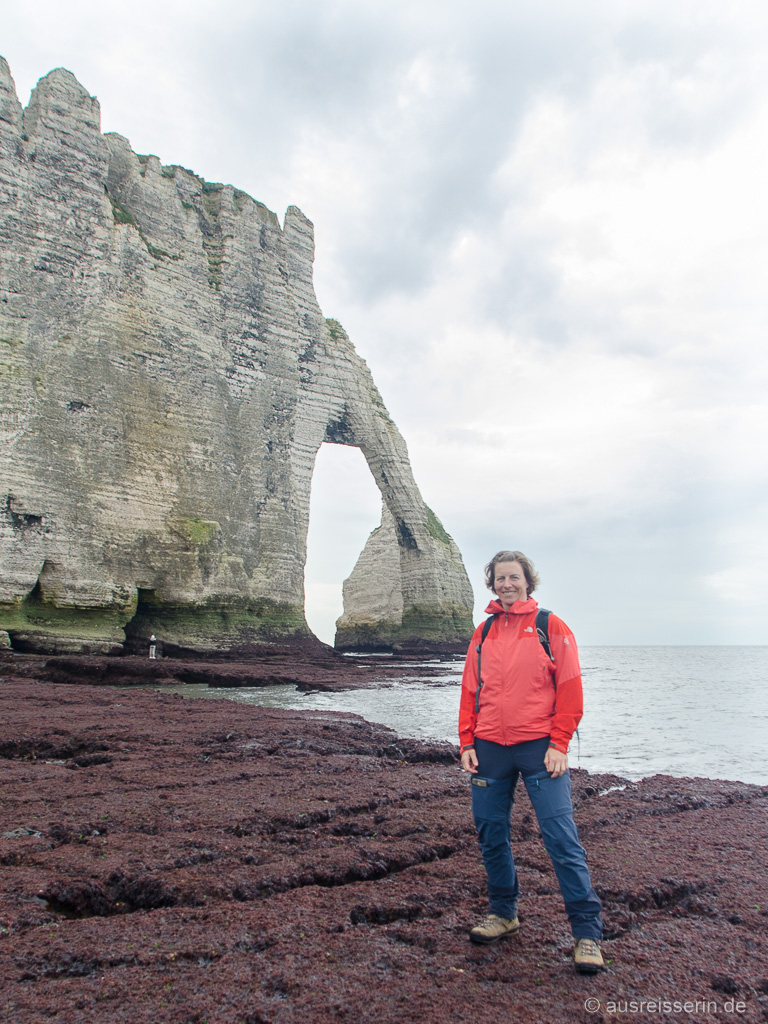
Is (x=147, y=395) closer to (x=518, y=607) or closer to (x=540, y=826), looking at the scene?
(x=518, y=607)

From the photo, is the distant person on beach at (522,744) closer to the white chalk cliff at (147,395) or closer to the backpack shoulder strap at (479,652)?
the backpack shoulder strap at (479,652)

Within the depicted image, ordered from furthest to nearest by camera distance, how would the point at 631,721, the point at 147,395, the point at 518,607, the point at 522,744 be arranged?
1. the point at 147,395
2. the point at 631,721
3. the point at 518,607
4. the point at 522,744

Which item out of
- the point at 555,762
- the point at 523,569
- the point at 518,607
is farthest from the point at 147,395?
the point at 555,762

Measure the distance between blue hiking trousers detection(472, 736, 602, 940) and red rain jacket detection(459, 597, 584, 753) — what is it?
0.24 feet

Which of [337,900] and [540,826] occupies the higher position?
[540,826]

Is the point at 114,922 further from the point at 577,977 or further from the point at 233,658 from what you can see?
the point at 233,658

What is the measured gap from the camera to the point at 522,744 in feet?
9.16

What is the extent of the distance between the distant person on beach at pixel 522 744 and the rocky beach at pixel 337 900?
0.70 feet

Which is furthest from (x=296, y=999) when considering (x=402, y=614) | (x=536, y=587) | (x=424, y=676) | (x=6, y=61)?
(x=402, y=614)

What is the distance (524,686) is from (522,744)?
25cm

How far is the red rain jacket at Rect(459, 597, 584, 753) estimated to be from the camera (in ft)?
9.01

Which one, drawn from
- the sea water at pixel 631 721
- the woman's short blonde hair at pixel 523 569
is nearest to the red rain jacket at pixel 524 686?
the woman's short blonde hair at pixel 523 569

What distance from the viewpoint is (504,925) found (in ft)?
8.88

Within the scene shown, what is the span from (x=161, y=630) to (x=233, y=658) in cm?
254
